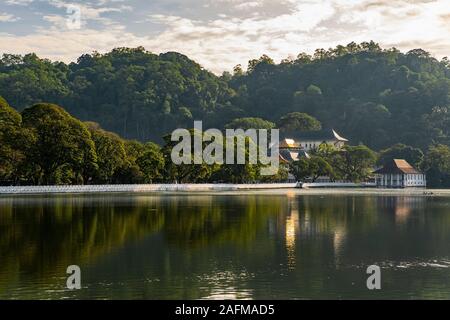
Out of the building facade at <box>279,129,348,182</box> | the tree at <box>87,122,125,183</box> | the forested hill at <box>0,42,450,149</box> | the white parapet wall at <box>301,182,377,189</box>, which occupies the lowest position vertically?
the white parapet wall at <box>301,182,377,189</box>

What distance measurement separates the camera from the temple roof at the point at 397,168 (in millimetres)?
113750

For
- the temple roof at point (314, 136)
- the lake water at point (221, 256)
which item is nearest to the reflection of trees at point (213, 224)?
the lake water at point (221, 256)

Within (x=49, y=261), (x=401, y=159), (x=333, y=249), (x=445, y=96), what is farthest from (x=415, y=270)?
(x=445, y=96)

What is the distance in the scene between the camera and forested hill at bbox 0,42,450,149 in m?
149

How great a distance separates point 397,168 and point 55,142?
226 feet

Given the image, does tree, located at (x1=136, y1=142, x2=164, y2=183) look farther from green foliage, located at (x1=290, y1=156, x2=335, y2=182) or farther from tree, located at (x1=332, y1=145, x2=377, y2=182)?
tree, located at (x1=332, y1=145, x2=377, y2=182)

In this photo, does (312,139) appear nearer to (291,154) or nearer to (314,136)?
(314,136)

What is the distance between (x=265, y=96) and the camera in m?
181

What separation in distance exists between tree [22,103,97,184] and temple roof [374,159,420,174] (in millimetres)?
63717

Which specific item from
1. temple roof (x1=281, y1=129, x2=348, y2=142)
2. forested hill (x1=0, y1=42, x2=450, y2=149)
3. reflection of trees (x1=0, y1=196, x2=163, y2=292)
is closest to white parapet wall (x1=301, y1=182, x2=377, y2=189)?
forested hill (x1=0, y1=42, x2=450, y2=149)

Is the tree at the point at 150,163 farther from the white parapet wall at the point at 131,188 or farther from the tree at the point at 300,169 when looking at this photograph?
the tree at the point at 300,169

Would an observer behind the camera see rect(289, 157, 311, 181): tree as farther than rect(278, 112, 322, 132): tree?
No

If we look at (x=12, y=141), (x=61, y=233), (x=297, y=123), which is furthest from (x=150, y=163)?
(x=297, y=123)
